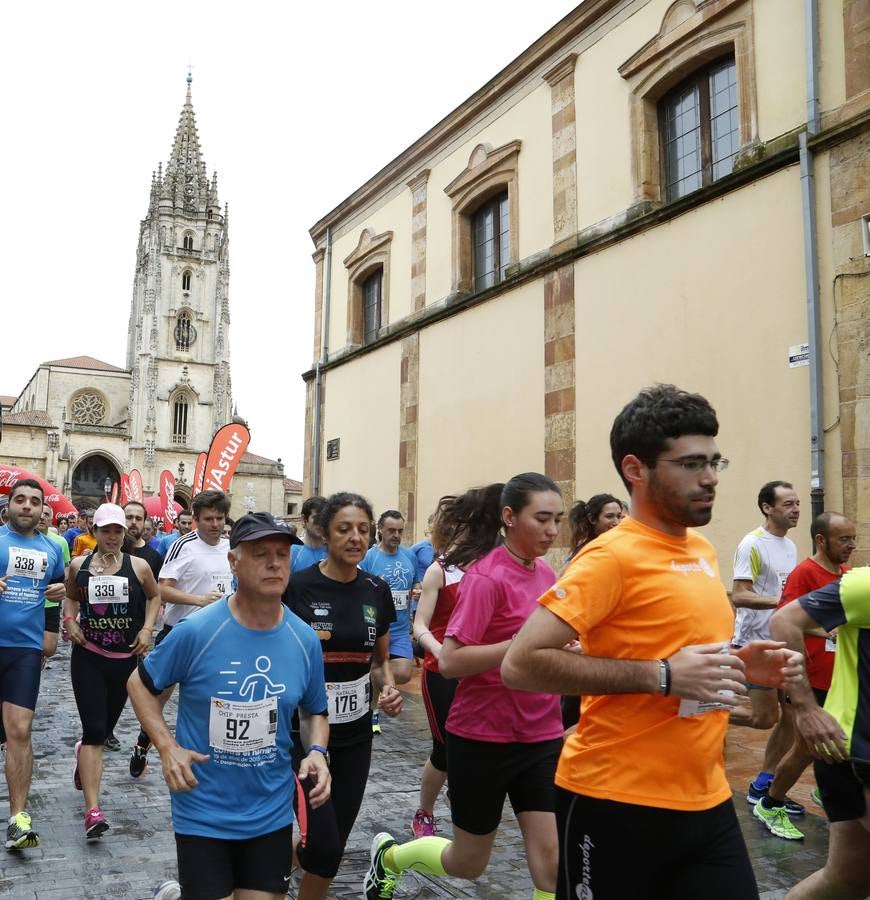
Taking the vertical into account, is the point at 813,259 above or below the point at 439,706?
above

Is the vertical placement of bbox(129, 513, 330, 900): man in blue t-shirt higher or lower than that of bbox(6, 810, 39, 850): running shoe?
higher

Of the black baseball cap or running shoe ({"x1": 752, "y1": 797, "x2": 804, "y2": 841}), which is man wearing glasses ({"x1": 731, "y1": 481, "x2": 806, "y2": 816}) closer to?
running shoe ({"x1": 752, "y1": 797, "x2": 804, "y2": 841})

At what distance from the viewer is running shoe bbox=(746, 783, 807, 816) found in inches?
222

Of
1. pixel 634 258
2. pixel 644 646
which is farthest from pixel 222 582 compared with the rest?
pixel 634 258

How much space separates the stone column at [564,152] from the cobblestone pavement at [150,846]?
8010 mm

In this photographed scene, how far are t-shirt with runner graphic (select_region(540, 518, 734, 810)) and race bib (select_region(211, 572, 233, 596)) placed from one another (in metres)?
4.82

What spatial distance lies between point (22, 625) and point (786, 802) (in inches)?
198

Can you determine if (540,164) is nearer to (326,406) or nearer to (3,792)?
(326,406)

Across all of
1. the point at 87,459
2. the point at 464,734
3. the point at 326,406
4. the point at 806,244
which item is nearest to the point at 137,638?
the point at 464,734

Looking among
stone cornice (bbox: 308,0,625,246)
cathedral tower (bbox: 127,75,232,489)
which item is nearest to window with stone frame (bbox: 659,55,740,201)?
stone cornice (bbox: 308,0,625,246)

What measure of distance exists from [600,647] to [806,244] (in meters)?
7.58

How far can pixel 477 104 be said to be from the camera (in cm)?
1460

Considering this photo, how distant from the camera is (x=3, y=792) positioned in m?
6.03

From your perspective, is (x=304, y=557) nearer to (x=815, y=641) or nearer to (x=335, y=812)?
(x=335, y=812)
